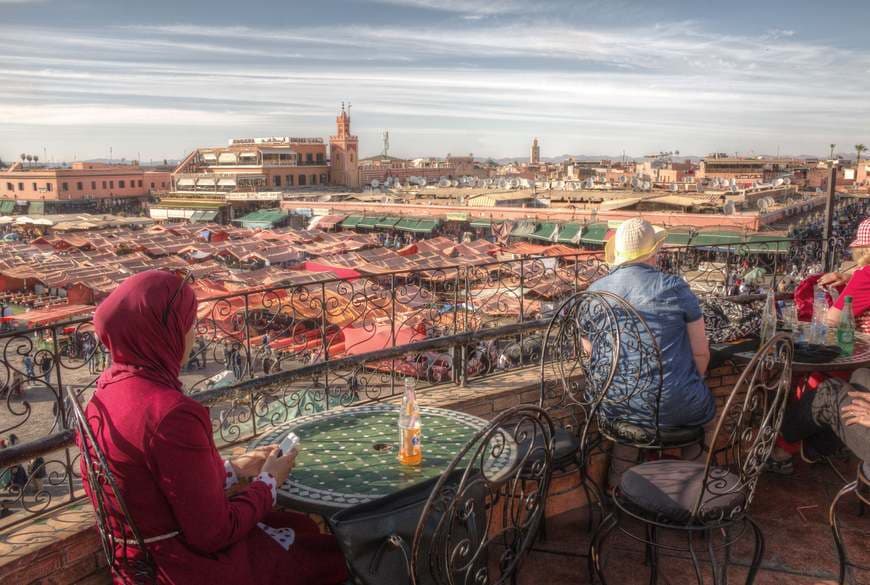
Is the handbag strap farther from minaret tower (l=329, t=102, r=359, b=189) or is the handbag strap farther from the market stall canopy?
minaret tower (l=329, t=102, r=359, b=189)

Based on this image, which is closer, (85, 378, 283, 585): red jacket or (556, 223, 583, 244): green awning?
(85, 378, 283, 585): red jacket

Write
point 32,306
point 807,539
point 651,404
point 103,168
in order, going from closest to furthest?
point 651,404, point 807,539, point 32,306, point 103,168

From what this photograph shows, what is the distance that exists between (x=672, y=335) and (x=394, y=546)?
1.31 metres

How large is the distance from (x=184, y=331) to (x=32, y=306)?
59.1 feet

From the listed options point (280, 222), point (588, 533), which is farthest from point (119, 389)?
point (280, 222)

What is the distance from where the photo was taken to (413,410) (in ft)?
6.25

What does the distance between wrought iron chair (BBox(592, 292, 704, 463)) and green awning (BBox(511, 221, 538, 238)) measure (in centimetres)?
2484

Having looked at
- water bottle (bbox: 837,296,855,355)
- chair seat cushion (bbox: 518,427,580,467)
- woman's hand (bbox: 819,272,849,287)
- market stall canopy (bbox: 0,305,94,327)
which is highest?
woman's hand (bbox: 819,272,849,287)

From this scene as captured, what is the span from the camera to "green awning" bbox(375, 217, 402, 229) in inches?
1247

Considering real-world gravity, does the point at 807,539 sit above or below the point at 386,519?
below

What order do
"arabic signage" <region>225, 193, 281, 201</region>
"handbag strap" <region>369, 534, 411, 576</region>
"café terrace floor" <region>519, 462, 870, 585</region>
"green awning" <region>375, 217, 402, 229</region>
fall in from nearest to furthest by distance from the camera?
"handbag strap" <region>369, 534, 411, 576</region>
"café terrace floor" <region>519, 462, 870, 585</region>
"green awning" <region>375, 217, 402, 229</region>
"arabic signage" <region>225, 193, 281, 201</region>

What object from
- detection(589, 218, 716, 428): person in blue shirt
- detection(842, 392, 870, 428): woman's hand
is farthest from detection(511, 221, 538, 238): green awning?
detection(842, 392, 870, 428): woman's hand

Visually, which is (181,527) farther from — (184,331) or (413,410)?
(413,410)

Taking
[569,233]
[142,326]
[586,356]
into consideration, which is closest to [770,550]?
[586,356]
